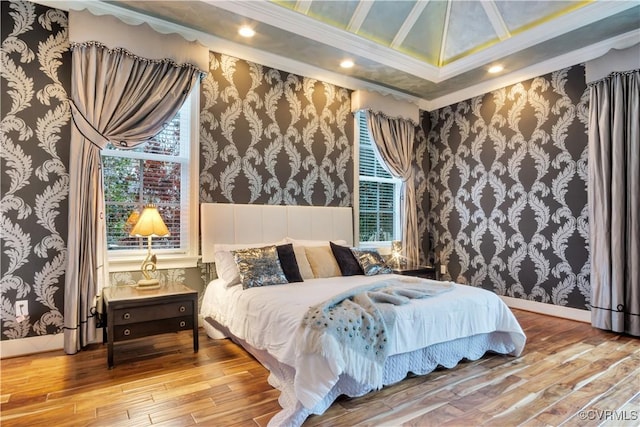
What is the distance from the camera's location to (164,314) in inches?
111

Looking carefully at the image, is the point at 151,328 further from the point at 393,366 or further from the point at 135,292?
the point at 393,366

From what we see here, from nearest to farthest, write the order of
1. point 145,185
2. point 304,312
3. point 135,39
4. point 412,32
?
point 304,312 < point 135,39 < point 145,185 < point 412,32

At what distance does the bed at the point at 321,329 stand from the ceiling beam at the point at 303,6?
2.01 metres

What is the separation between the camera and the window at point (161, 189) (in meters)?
3.34

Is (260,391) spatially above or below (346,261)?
below

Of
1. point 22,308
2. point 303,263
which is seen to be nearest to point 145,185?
A: point 22,308

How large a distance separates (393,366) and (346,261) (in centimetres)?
143

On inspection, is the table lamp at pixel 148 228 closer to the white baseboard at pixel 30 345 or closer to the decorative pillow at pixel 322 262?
the white baseboard at pixel 30 345

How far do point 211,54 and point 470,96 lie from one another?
3480mm

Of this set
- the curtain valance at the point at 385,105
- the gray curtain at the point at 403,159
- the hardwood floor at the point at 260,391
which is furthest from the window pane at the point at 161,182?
the gray curtain at the point at 403,159

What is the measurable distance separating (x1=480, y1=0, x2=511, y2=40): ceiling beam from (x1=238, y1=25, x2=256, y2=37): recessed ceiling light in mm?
2446

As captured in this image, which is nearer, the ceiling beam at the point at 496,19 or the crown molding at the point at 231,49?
the crown molding at the point at 231,49

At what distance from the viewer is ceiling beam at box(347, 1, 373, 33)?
12.2ft

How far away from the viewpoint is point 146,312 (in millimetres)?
2748
